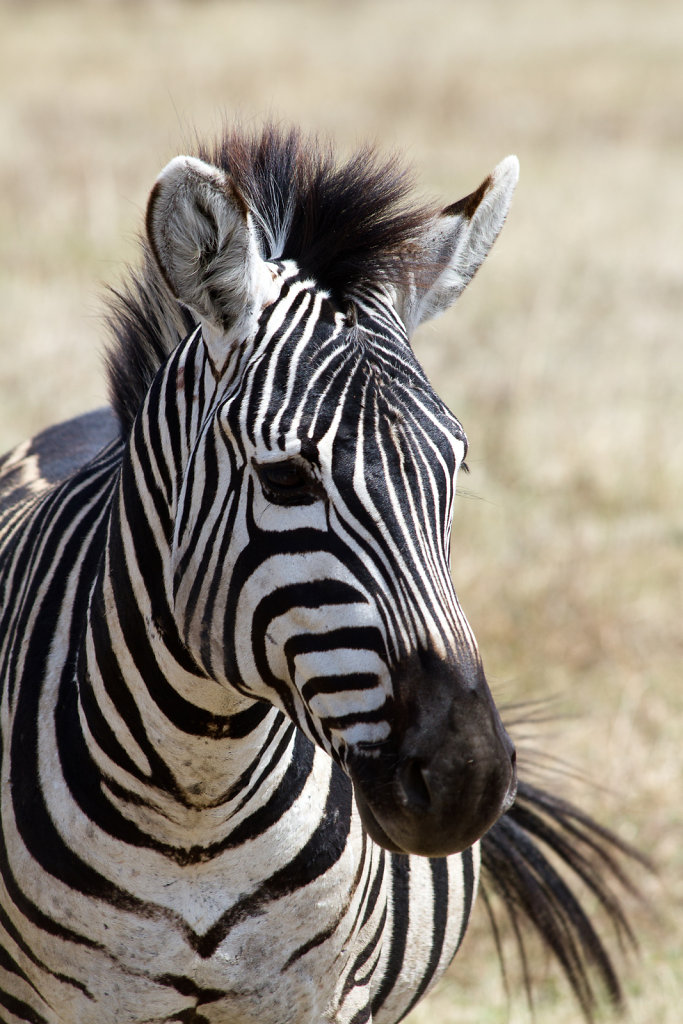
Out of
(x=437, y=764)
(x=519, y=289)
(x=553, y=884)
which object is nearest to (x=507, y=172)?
(x=437, y=764)

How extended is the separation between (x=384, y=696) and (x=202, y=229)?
0.94 m

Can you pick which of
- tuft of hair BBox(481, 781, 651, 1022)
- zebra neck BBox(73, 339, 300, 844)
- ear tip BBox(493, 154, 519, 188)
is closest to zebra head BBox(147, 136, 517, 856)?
zebra neck BBox(73, 339, 300, 844)

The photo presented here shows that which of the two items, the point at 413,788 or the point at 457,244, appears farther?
the point at 457,244

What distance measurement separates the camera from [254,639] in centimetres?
191

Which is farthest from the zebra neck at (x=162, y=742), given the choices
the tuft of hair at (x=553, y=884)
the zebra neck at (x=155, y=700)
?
the tuft of hair at (x=553, y=884)

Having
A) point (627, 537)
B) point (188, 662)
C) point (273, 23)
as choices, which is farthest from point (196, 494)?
point (273, 23)

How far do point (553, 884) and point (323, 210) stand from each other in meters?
2.63

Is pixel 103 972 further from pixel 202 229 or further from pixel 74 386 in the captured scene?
Result: pixel 74 386

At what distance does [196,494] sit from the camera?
2.00 meters

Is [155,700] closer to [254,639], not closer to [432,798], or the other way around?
[254,639]

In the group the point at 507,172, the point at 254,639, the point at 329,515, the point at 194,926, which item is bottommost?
the point at 194,926

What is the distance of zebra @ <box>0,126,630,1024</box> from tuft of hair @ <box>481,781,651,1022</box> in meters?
0.91

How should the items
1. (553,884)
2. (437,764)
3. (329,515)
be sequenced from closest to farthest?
(437,764)
(329,515)
(553,884)

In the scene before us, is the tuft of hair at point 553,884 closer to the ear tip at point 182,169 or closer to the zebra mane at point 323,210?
the zebra mane at point 323,210
